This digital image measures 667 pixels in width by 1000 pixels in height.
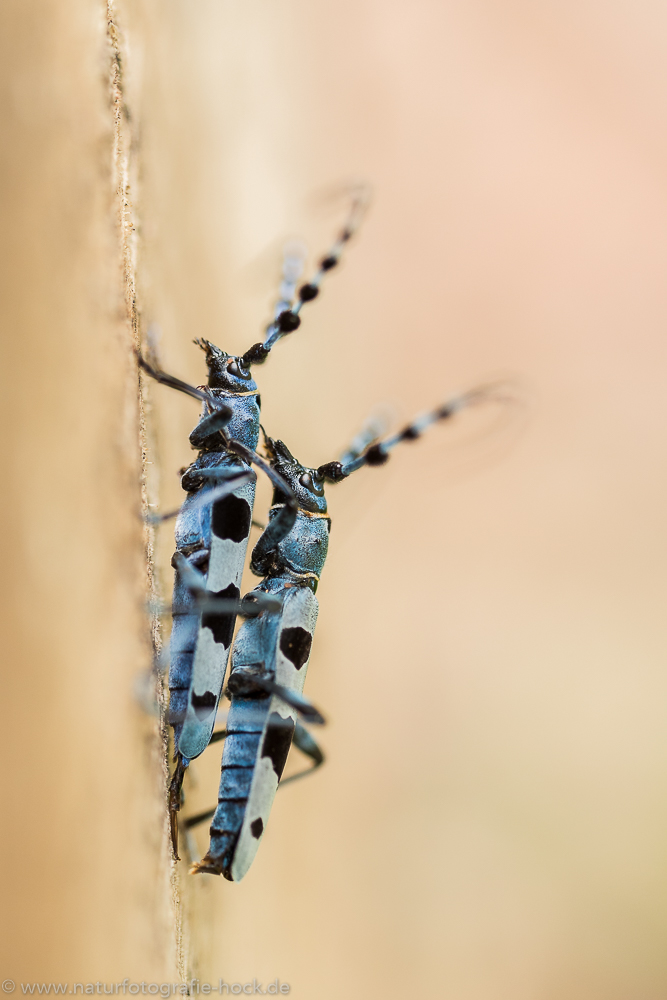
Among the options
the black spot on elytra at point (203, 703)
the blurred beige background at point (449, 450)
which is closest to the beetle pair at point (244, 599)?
the black spot on elytra at point (203, 703)

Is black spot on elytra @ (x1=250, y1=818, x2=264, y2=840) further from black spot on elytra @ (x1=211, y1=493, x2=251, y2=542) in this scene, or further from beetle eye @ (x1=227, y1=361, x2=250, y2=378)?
beetle eye @ (x1=227, y1=361, x2=250, y2=378)

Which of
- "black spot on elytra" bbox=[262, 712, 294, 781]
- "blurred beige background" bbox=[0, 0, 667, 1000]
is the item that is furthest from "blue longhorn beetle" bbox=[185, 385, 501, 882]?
"blurred beige background" bbox=[0, 0, 667, 1000]

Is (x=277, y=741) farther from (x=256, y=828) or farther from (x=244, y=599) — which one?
(x=244, y=599)

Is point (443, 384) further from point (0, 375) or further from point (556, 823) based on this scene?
point (0, 375)

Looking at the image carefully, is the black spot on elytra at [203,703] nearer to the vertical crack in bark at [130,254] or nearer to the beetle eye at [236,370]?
the vertical crack in bark at [130,254]

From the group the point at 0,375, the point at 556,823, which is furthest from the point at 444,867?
the point at 0,375

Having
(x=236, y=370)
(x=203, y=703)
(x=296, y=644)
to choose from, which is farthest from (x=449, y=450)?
(x=203, y=703)
